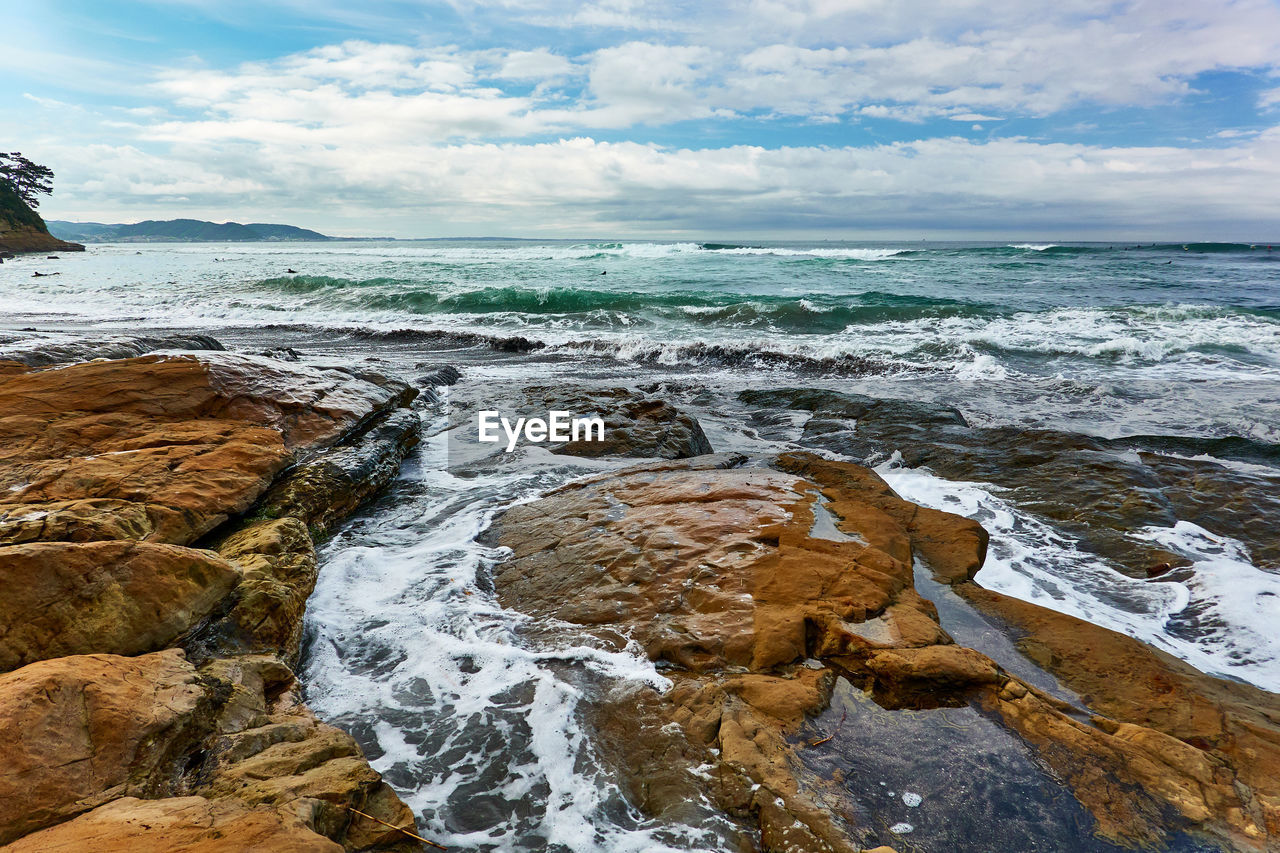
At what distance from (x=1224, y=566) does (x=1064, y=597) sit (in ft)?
4.90

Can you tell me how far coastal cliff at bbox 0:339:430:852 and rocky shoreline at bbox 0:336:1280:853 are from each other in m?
0.01

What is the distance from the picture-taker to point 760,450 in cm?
746

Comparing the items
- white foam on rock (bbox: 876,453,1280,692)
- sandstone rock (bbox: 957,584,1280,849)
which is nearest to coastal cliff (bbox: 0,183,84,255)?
white foam on rock (bbox: 876,453,1280,692)

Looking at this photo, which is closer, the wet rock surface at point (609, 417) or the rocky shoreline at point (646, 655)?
the rocky shoreline at point (646, 655)

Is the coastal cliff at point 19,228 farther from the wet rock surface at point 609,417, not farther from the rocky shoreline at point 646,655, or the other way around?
the rocky shoreline at point 646,655

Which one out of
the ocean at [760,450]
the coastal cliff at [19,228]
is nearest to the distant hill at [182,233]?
the coastal cliff at [19,228]

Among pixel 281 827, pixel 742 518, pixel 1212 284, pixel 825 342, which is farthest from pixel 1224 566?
pixel 1212 284

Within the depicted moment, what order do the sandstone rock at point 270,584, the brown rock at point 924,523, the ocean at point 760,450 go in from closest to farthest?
the ocean at point 760,450
the sandstone rock at point 270,584
the brown rock at point 924,523

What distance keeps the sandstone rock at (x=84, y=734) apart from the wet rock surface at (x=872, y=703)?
69.1 inches

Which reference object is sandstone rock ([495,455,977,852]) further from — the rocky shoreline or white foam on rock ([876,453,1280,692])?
white foam on rock ([876,453,1280,692])

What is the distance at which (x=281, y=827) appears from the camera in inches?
71.1

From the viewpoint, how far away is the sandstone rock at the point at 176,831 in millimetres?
1644

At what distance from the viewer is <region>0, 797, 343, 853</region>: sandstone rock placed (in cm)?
164

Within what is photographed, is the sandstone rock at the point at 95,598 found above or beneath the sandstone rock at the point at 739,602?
above
